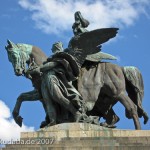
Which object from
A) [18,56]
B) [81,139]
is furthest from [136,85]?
[18,56]

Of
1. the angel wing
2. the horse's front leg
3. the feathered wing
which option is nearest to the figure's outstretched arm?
the feathered wing

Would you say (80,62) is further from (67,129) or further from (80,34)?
(67,129)

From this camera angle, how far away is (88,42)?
17812 millimetres

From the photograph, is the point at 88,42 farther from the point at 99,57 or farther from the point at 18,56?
the point at 18,56

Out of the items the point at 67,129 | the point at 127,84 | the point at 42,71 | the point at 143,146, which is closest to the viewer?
the point at 143,146

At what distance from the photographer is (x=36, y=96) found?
17.9 m

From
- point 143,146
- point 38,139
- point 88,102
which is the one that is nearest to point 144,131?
point 143,146

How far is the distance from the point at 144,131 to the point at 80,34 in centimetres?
417

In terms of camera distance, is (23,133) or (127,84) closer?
(23,133)

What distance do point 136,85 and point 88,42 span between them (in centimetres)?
242

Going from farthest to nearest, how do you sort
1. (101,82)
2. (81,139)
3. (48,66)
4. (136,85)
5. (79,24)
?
1. (79,24)
2. (136,85)
3. (101,82)
4. (48,66)
5. (81,139)

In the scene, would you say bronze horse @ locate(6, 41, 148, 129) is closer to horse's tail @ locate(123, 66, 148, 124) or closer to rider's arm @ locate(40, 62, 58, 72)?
horse's tail @ locate(123, 66, 148, 124)

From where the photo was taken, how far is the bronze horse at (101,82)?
57.4ft

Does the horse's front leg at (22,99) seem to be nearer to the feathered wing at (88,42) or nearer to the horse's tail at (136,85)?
the feathered wing at (88,42)
